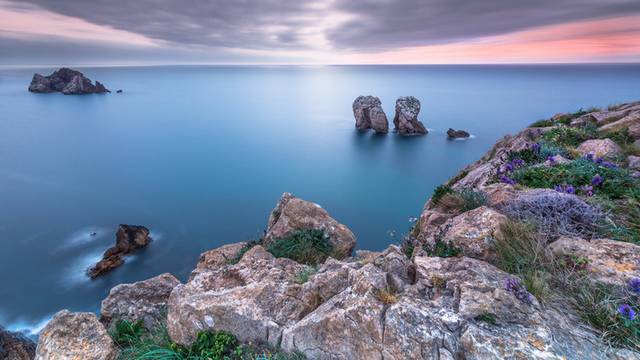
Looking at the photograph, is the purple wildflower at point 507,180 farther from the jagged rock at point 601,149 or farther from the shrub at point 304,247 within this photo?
the shrub at point 304,247

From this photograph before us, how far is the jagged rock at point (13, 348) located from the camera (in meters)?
9.09

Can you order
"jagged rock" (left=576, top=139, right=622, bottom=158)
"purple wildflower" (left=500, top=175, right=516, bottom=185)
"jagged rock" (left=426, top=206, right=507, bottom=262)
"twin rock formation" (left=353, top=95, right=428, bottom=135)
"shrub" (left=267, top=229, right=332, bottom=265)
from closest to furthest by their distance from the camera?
1. "jagged rock" (left=426, top=206, right=507, bottom=262)
2. "purple wildflower" (left=500, top=175, right=516, bottom=185)
3. "shrub" (left=267, top=229, right=332, bottom=265)
4. "jagged rock" (left=576, top=139, right=622, bottom=158)
5. "twin rock formation" (left=353, top=95, right=428, bottom=135)

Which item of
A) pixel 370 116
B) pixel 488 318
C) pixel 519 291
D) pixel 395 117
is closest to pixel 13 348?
pixel 488 318

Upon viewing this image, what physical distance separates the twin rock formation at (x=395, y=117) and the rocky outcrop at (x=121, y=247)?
54374 millimetres

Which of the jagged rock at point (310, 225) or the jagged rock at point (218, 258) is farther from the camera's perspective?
the jagged rock at point (218, 258)

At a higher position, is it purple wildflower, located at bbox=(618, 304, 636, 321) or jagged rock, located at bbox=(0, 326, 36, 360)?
purple wildflower, located at bbox=(618, 304, 636, 321)

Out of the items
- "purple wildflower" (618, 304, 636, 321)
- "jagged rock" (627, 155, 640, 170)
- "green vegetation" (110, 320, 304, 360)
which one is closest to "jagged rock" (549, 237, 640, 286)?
"purple wildflower" (618, 304, 636, 321)

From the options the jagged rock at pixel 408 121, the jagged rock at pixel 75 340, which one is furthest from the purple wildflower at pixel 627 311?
the jagged rock at pixel 408 121

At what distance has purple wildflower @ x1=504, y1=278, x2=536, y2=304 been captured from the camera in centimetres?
423

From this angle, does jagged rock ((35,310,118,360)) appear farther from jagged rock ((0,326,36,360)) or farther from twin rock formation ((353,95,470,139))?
twin rock formation ((353,95,470,139))

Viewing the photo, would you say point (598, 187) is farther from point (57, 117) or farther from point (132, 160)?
point (57, 117)

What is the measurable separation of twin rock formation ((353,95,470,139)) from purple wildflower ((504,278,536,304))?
6843 centimetres

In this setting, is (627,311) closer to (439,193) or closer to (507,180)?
(507,180)

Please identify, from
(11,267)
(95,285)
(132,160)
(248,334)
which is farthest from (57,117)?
(248,334)
